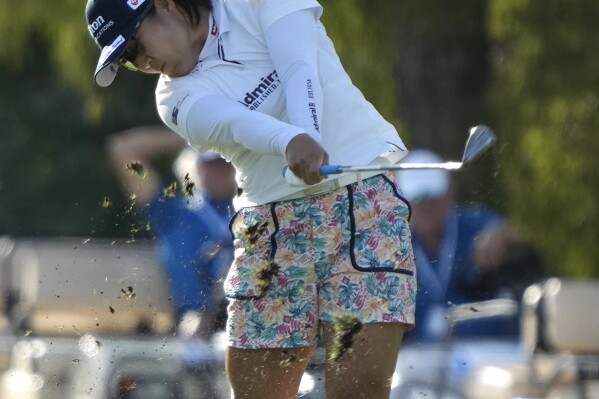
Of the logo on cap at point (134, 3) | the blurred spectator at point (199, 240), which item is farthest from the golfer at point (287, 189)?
the blurred spectator at point (199, 240)

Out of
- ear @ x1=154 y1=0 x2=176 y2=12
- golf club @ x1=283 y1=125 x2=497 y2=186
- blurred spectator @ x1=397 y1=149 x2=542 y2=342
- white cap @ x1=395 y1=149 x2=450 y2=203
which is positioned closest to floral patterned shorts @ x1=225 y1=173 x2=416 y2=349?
golf club @ x1=283 y1=125 x2=497 y2=186

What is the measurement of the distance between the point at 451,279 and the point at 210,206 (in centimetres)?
101

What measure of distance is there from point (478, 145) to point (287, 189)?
54 cm

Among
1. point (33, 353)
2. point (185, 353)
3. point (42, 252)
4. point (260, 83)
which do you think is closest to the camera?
point (260, 83)

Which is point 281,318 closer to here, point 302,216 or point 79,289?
point 302,216

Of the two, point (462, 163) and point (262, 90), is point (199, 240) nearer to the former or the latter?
point (262, 90)

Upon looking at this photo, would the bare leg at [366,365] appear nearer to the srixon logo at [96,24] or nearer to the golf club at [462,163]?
the golf club at [462,163]

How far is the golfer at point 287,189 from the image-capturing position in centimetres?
390

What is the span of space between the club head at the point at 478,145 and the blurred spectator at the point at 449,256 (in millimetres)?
2064

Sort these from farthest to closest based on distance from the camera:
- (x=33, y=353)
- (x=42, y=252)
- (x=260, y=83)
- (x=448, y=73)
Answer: (x=448, y=73)
(x=42, y=252)
(x=33, y=353)
(x=260, y=83)

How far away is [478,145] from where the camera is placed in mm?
3715

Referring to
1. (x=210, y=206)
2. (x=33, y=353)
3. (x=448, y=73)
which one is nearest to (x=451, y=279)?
(x=210, y=206)

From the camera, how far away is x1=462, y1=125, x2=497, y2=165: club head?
3676 millimetres

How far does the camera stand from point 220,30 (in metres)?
3.96
